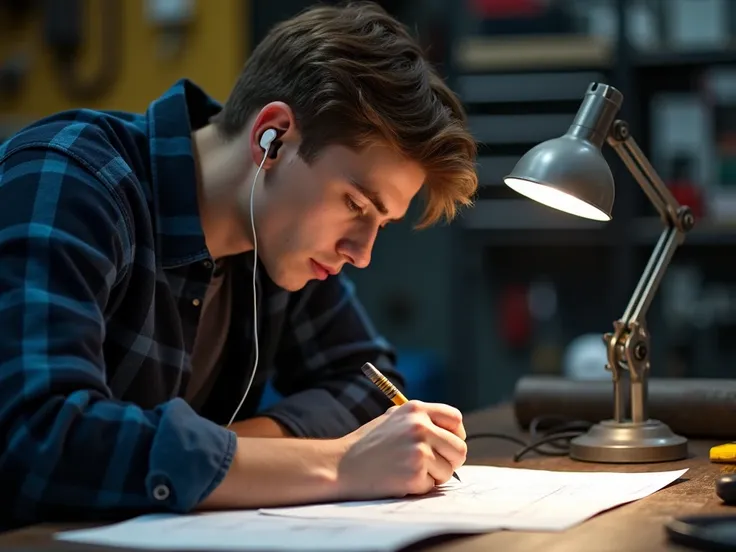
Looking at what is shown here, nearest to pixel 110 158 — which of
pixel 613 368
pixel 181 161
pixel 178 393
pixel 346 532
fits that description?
pixel 181 161

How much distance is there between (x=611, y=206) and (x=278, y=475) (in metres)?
0.53

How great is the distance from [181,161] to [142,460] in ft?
1.56

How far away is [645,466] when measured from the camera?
1372mm

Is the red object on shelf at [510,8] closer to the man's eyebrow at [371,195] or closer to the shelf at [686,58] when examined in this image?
the shelf at [686,58]

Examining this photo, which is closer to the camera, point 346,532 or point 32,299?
point 346,532

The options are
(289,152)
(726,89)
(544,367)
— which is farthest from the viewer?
(544,367)

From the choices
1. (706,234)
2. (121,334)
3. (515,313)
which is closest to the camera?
(121,334)

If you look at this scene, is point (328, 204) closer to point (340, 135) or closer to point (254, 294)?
point (340, 135)

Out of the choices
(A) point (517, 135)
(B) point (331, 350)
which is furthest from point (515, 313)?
(B) point (331, 350)

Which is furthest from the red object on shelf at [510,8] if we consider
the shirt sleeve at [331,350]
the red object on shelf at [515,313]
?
the shirt sleeve at [331,350]

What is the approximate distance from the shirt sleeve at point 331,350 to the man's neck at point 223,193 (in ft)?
0.79

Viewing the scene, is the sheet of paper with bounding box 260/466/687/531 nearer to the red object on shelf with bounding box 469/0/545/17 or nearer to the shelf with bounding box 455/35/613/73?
the shelf with bounding box 455/35/613/73

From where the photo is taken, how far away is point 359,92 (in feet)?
4.32

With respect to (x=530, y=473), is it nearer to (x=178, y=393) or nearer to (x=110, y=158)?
(x=178, y=393)
